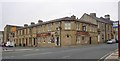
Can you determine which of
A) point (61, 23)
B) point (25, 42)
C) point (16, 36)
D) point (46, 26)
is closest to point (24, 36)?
point (25, 42)

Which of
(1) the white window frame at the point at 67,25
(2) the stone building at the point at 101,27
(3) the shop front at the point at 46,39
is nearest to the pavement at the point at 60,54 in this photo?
(1) the white window frame at the point at 67,25

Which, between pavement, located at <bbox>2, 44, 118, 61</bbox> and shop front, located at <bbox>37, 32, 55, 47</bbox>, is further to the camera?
shop front, located at <bbox>37, 32, 55, 47</bbox>

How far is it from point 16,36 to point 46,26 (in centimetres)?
2345

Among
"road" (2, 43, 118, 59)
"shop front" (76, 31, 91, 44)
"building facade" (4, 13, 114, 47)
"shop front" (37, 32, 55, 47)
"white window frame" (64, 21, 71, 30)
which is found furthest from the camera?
"shop front" (76, 31, 91, 44)

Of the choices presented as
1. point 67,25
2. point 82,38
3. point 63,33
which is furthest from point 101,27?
point 63,33

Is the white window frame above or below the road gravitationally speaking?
above

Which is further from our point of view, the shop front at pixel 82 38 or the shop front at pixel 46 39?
the shop front at pixel 82 38

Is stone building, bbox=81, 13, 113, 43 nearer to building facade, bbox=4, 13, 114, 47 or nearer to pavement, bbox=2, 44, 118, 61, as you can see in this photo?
building facade, bbox=4, 13, 114, 47

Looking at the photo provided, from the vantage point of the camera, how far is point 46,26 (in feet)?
203

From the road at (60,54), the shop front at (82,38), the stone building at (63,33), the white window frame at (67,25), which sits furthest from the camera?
the shop front at (82,38)

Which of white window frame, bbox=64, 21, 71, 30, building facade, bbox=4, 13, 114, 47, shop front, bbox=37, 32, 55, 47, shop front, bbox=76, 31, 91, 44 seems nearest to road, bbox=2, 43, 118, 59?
building facade, bbox=4, 13, 114, 47

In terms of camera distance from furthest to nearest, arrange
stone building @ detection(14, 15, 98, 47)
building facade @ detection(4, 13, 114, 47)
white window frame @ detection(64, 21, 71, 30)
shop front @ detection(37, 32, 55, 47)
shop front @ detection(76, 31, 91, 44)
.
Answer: shop front @ detection(76, 31, 91, 44), shop front @ detection(37, 32, 55, 47), white window frame @ detection(64, 21, 71, 30), building facade @ detection(4, 13, 114, 47), stone building @ detection(14, 15, 98, 47)

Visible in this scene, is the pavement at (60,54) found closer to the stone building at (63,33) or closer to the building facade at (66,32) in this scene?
the building facade at (66,32)

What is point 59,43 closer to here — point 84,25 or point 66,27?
point 66,27
